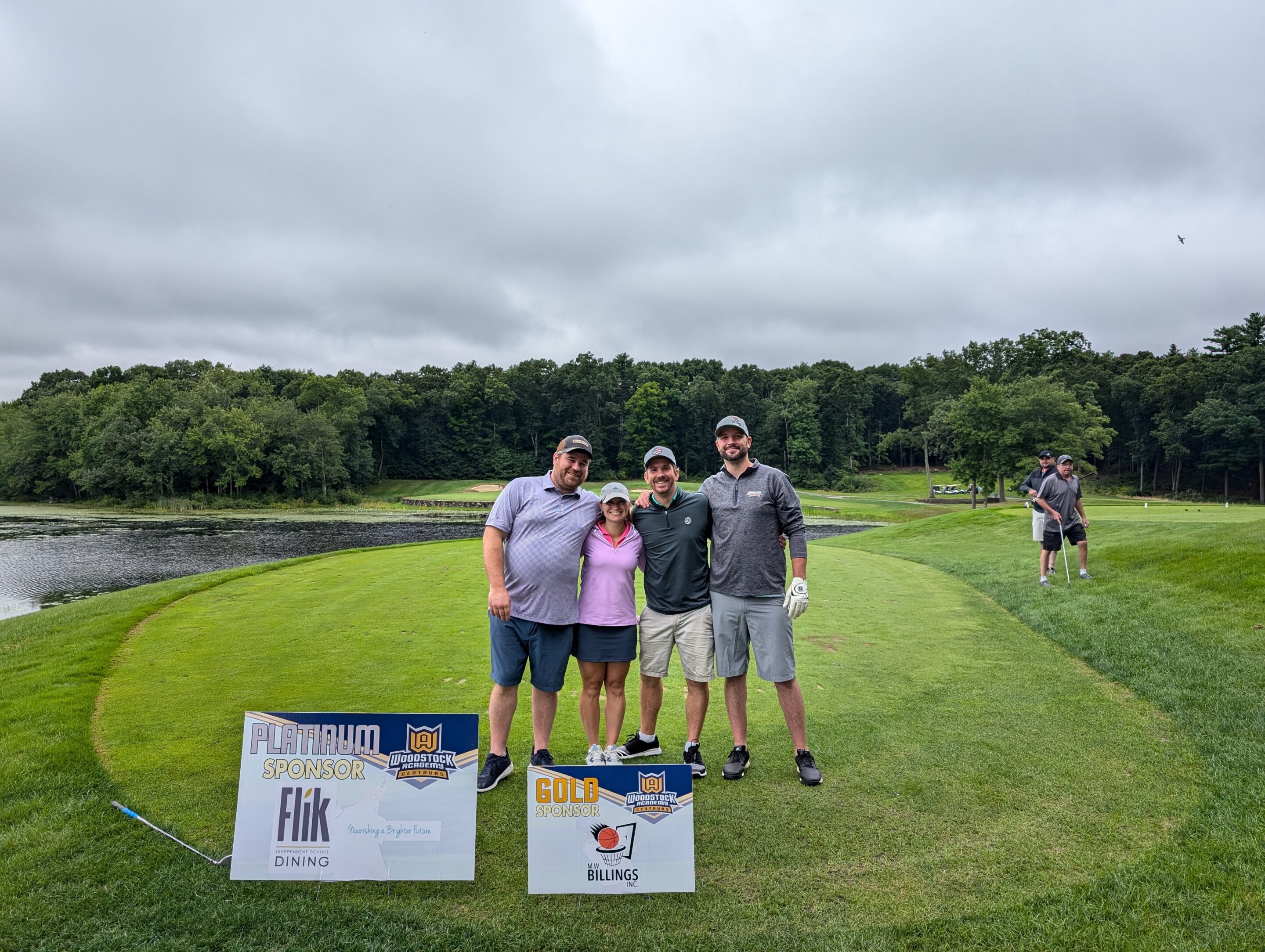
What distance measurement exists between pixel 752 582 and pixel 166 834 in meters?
3.59

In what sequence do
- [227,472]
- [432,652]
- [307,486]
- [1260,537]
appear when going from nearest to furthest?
[432,652]
[1260,537]
[227,472]
[307,486]

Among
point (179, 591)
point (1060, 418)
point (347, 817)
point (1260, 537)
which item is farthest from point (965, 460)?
point (347, 817)

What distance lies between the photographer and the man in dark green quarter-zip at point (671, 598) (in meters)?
4.59

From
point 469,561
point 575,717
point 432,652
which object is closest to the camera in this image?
point 575,717

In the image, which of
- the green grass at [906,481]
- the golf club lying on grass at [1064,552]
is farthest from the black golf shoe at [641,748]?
the green grass at [906,481]

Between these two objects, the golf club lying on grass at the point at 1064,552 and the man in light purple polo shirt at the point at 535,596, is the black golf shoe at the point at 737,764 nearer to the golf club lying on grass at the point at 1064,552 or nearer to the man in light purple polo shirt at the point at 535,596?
the man in light purple polo shirt at the point at 535,596

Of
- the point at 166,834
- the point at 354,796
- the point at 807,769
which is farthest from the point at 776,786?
the point at 166,834

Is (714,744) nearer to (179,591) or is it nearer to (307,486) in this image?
(179,591)

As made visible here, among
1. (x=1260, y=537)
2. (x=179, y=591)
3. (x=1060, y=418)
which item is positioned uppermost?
(x=1060, y=418)

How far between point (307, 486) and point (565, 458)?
64899 mm

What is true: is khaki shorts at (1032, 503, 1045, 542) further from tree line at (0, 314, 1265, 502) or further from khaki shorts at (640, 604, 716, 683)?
tree line at (0, 314, 1265, 502)

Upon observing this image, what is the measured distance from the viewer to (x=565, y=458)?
445cm

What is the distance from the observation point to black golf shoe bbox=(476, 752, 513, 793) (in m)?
4.10

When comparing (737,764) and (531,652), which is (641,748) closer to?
(737,764)
